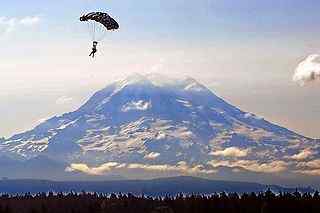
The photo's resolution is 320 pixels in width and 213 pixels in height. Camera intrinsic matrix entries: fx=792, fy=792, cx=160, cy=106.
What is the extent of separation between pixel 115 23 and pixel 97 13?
3.80 m

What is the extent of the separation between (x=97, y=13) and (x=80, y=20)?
5.14 meters

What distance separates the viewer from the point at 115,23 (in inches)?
5438

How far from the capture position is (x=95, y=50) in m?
136

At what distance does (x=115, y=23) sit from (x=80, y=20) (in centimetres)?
663

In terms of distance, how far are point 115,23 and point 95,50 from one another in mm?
6171

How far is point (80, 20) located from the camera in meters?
135

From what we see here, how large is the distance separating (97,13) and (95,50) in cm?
723

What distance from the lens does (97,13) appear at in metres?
139

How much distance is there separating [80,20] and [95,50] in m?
5.74
